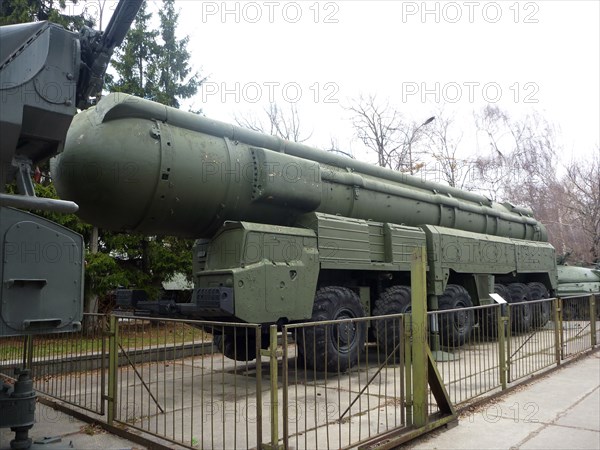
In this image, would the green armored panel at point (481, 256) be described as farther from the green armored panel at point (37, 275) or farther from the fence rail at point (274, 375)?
the green armored panel at point (37, 275)

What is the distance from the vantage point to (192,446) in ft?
15.1

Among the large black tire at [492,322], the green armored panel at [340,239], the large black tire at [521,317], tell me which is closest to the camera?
the large black tire at [492,322]

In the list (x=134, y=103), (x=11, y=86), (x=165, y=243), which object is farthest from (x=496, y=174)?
(x=11, y=86)

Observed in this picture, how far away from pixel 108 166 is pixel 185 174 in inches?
37.6

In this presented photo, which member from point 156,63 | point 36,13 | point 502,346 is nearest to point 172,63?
point 156,63

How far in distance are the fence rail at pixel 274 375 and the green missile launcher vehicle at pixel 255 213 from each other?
27cm

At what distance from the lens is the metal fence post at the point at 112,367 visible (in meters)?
5.54

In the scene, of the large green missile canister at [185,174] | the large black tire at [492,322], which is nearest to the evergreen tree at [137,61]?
the large green missile canister at [185,174]

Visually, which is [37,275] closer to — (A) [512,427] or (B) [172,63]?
(A) [512,427]

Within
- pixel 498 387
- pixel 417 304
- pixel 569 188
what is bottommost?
pixel 498 387

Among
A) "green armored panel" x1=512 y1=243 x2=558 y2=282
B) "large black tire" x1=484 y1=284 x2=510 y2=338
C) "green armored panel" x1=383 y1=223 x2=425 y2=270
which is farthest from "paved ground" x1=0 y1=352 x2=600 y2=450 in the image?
"green armored panel" x1=512 y1=243 x2=558 y2=282

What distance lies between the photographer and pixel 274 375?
4.05 m

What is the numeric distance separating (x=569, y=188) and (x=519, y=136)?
688 centimetres

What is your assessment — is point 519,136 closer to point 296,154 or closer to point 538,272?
point 538,272
